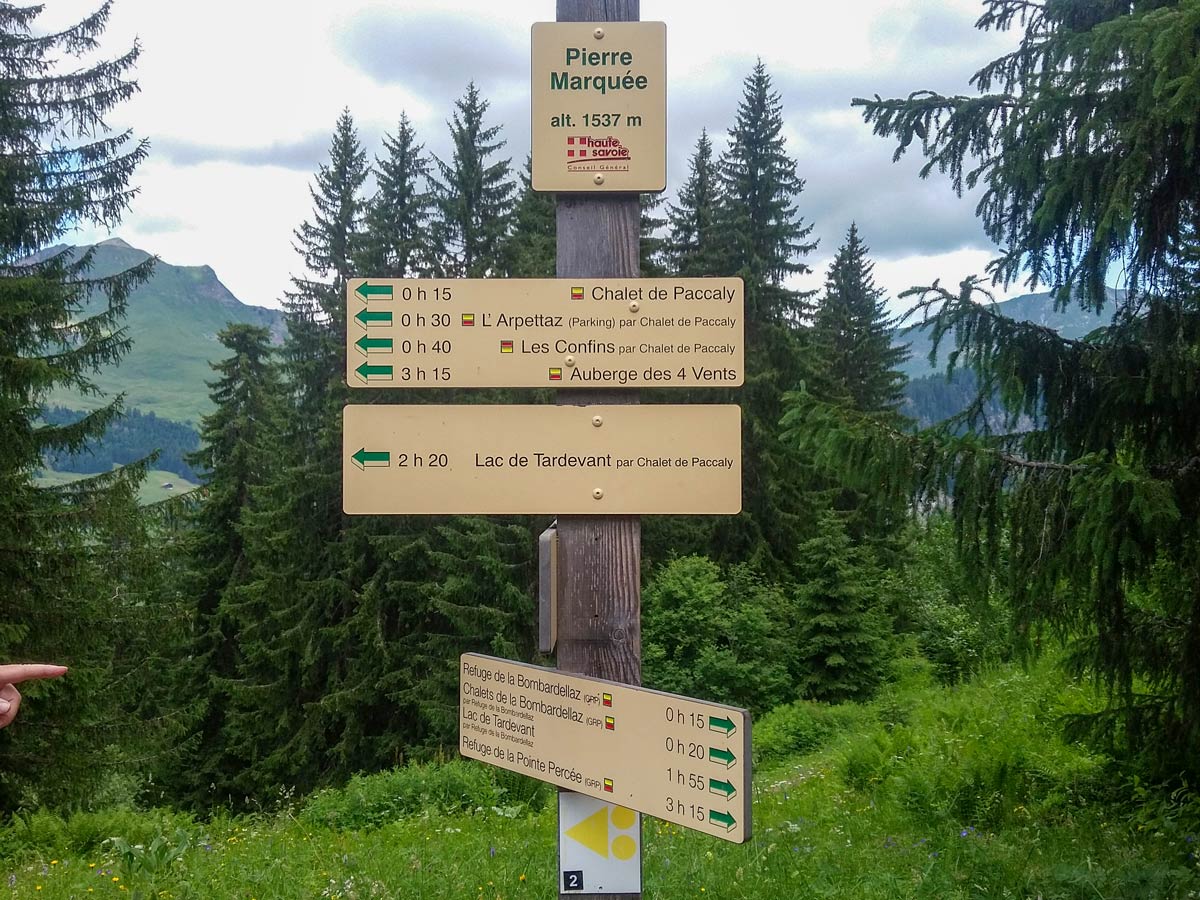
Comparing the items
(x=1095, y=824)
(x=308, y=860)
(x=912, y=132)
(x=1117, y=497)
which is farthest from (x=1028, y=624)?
(x=308, y=860)

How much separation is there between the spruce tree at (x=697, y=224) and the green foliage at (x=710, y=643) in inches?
350

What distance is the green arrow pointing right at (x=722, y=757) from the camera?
2369 mm

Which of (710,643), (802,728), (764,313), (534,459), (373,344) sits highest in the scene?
(764,313)

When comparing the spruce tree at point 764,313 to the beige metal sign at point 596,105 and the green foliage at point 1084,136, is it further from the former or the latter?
the beige metal sign at point 596,105

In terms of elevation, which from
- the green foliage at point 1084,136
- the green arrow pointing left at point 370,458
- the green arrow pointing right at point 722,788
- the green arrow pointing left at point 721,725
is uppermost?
the green foliage at point 1084,136

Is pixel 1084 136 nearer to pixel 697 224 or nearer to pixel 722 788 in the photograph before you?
pixel 722 788

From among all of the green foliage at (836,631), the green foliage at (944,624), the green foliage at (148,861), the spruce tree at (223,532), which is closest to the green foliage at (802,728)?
the green foliage at (836,631)

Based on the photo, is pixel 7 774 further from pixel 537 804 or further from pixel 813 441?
pixel 813 441

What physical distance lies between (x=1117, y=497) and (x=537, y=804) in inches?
207

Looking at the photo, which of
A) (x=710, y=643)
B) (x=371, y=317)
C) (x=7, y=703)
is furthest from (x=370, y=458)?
(x=710, y=643)

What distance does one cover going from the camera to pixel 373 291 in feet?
9.42

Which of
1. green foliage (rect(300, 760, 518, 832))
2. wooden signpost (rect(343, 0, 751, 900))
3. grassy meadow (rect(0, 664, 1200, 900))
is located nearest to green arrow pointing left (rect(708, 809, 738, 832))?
wooden signpost (rect(343, 0, 751, 900))

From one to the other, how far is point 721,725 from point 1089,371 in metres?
4.20

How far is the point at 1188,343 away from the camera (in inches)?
202
